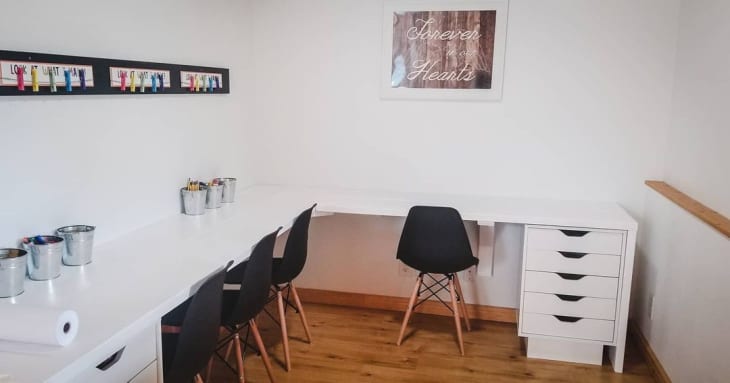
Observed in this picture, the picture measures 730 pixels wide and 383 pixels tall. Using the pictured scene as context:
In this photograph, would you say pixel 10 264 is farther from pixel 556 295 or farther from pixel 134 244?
pixel 556 295

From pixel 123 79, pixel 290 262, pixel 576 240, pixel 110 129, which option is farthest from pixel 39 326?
pixel 576 240

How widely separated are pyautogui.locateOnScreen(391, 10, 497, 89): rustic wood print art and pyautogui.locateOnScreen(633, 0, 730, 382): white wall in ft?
3.39

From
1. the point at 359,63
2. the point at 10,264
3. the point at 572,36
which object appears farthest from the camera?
the point at 359,63

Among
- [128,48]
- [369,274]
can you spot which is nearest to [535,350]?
[369,274]

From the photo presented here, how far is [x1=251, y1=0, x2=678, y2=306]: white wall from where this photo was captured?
3.24 metres

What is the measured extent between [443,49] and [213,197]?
1587 millimetres

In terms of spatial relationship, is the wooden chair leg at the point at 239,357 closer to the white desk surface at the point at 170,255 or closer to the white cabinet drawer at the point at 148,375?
the white desk surface at the point at 170,255

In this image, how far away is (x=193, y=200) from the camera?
2.79 meters

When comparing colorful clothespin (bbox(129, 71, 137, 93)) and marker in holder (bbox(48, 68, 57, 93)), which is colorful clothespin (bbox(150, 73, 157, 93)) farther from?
marker in holder (bbox(48, 68, 57, 93))

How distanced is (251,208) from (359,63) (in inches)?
45.9

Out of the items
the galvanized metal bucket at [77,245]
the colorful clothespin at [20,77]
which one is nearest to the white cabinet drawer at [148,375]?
the galvanized metal bucket at [77,245]

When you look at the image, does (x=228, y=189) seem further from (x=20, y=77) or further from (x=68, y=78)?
(x=20, y=77)

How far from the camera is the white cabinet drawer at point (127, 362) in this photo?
5.12 ft

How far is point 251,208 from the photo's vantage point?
3016mm
